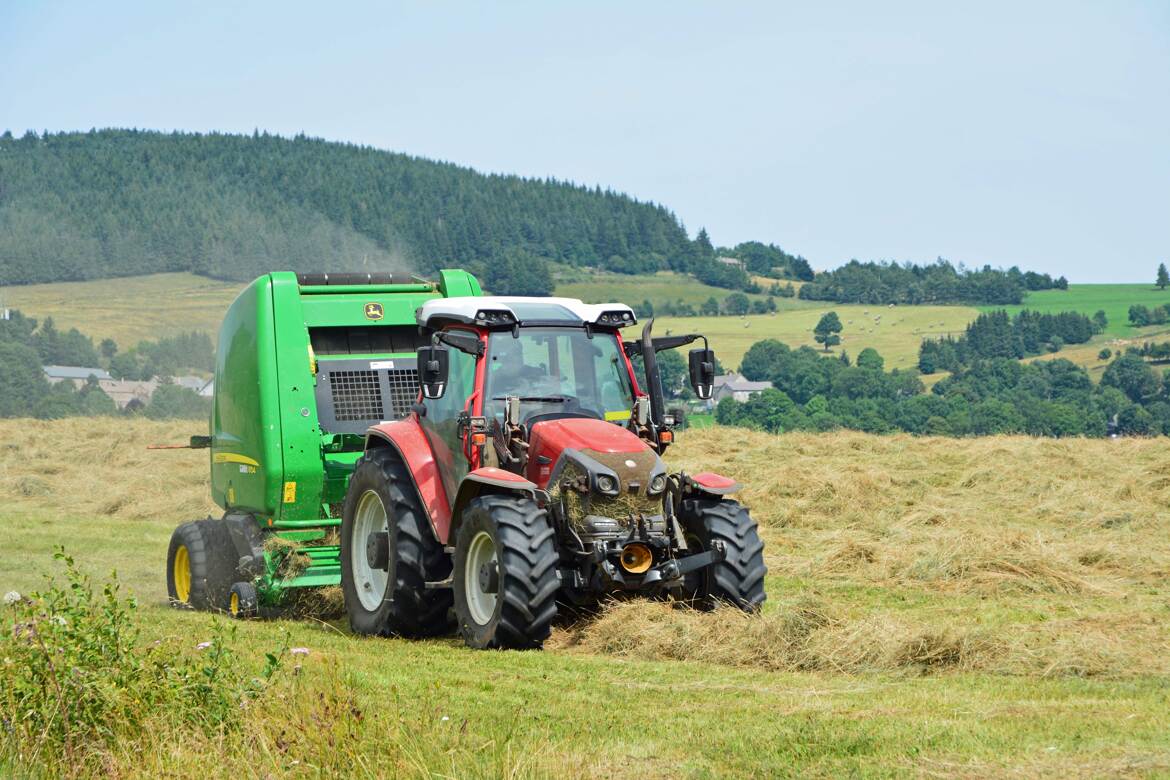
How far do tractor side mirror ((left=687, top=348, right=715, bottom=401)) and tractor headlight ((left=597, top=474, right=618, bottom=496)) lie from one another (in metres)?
1.27

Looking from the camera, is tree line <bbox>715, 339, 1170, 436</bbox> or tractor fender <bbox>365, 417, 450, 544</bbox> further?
tree line <bbox>715, 339, 1170, 436</bbox>

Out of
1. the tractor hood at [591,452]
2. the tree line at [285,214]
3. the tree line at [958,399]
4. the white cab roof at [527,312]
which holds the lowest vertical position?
the tree line at [958,399]

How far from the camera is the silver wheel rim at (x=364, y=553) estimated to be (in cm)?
1087

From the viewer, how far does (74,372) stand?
68562mm

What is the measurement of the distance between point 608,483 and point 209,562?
495 centimetres

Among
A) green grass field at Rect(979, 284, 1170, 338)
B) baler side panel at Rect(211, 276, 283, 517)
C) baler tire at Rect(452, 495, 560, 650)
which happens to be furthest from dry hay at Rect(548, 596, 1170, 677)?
green grass field at Rect(979, 284, 1170, 338)

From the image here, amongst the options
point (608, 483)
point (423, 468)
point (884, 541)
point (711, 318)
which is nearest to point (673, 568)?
point (608, 483)

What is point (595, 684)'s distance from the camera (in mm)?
7770

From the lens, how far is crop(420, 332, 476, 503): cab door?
33.0 feet

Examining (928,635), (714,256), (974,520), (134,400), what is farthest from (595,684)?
(714,256)

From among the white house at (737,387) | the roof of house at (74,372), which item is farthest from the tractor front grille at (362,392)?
the roof of house at (74,372)

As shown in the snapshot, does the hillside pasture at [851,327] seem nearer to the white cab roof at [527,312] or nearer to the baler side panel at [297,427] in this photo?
the baler side panel at [297,427]

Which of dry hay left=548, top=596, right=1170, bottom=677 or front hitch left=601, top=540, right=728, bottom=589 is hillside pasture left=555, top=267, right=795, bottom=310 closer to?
front hitch left=601, top=540, right=728, bottom=589

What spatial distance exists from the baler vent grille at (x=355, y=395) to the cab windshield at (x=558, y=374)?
2.72m
